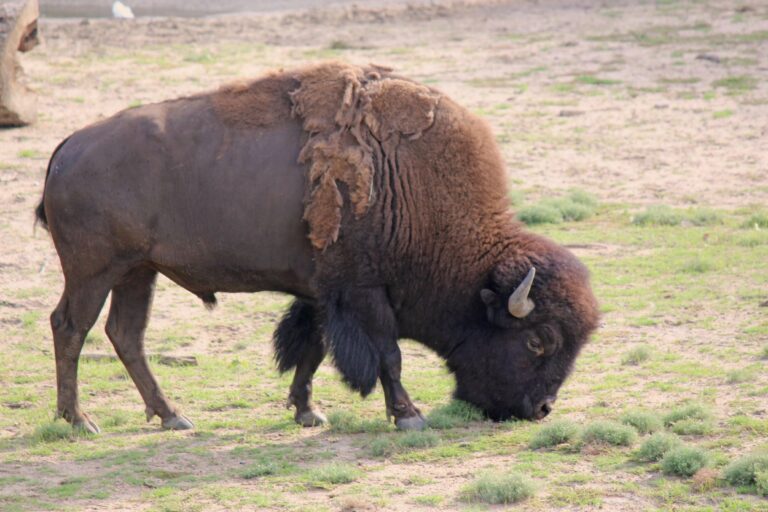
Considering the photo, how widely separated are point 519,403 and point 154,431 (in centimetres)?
224

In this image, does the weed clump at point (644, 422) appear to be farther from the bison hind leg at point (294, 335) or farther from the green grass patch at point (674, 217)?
the green grass patch at point (674, 217)

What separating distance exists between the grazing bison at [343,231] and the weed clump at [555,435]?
1.69ft

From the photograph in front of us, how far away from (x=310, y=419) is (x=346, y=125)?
1.84 meters

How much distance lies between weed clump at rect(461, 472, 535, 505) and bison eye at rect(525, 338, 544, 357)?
4.41 feet

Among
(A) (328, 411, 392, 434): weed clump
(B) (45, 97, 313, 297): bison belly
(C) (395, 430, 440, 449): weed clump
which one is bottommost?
(A) (328, 411, 392, 434): weed clump

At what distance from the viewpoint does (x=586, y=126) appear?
15.0 meters

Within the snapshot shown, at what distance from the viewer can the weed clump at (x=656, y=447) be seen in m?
6.41

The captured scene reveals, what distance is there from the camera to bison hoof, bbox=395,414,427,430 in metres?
7.35

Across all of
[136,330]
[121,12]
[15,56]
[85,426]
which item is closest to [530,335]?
[136,330]

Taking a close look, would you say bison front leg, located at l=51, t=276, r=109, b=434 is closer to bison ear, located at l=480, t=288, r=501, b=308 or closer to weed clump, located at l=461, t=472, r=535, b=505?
bison ear, located at l=480, t=288, r=501, b=308

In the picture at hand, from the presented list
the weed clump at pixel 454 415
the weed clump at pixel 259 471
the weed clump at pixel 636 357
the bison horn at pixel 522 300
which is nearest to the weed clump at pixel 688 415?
the bison horn at pixel 522 300

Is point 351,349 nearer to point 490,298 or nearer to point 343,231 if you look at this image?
point 343,231

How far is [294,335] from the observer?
7938 millimetres

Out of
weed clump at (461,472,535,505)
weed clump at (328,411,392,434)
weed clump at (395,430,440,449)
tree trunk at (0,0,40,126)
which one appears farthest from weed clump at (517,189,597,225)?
tree trunk at (0,0,40,126)
